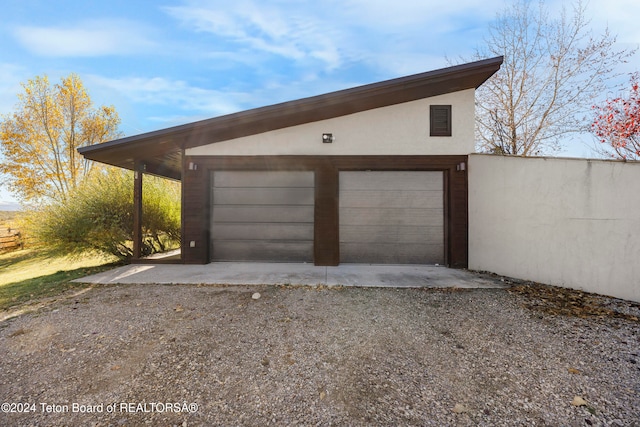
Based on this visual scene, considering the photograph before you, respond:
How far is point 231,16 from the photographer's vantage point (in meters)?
6.93

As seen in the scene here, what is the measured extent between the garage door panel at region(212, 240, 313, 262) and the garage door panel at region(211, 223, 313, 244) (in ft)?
0.41

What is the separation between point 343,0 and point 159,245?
881 centimetres

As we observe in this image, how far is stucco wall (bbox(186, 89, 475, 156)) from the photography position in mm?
5992

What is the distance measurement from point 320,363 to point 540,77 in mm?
12897

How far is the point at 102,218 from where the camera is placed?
6.35m

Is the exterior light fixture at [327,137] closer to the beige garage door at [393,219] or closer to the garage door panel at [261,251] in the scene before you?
the beige garage door at [393,219]

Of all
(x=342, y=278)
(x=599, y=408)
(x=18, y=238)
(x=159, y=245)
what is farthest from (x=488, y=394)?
(x=18, y=238)

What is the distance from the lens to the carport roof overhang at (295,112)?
213 inches

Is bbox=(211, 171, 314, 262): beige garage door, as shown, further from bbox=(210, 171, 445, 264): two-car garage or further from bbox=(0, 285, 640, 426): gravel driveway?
bbox=(0, 285, 640, 426): gravel driveway

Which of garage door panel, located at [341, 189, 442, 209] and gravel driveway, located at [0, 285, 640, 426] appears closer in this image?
gravel driveway, located at [0, 285, 640, 426]

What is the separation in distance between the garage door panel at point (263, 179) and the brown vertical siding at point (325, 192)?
0.50 feet

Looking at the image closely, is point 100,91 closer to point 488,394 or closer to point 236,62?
point 236,62

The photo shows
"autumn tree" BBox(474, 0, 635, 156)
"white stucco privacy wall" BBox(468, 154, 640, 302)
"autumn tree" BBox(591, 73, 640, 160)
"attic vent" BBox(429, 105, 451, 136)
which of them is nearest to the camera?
"white stucco privacy wall" BBox(468, 154, 640, 302)

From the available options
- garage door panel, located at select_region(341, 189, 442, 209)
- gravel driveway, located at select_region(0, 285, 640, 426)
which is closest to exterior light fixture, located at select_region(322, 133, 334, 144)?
garage door panel, located at select_region(341, 189, 442, 209)
